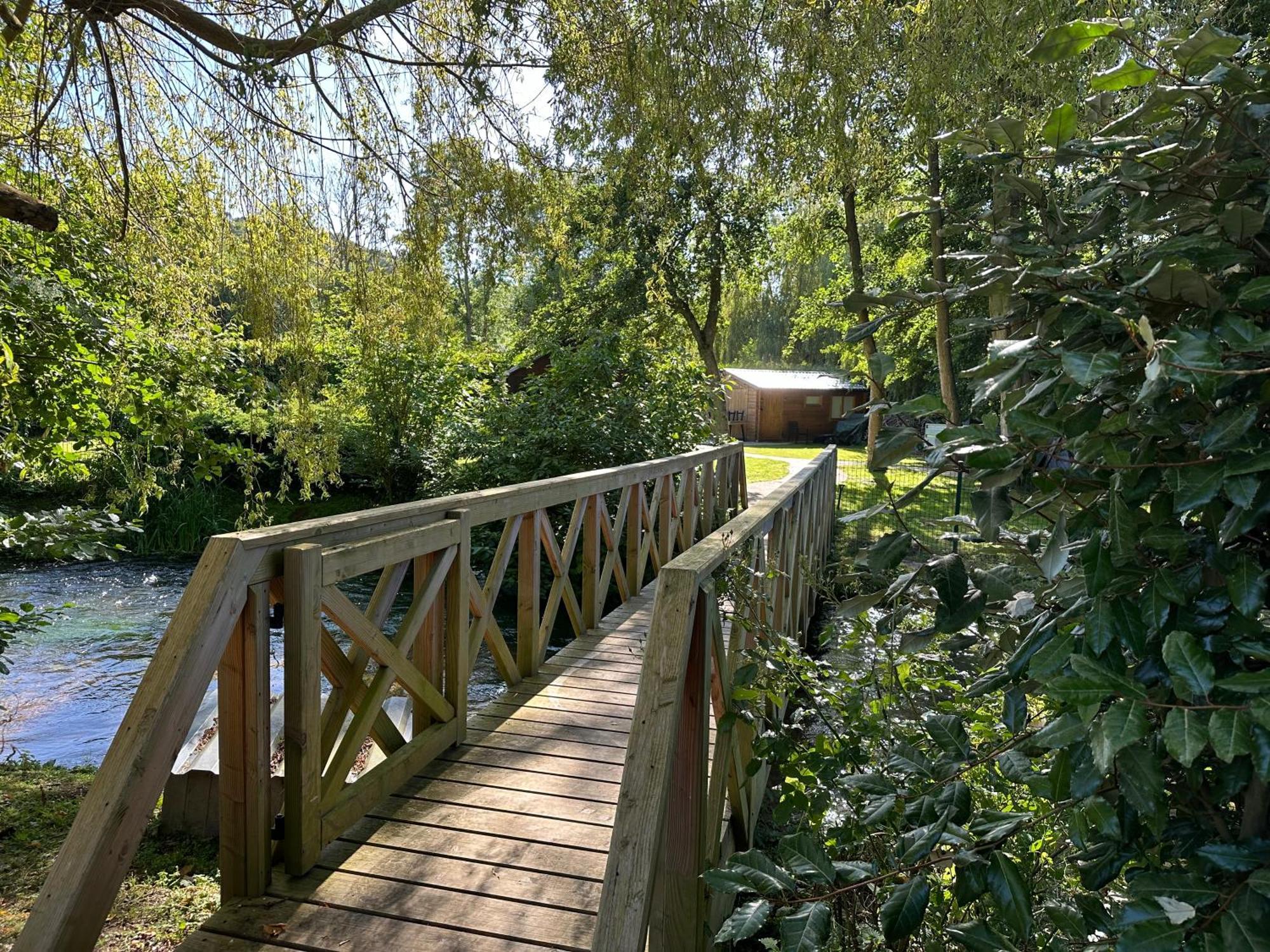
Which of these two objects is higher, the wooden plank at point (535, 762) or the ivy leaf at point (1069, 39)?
the ivy leaf at point (1069, 39)

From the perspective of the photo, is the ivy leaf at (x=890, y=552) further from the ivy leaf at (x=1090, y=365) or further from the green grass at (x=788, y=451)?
the green grass at (x=788, y=451)

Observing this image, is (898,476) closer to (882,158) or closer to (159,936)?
(882,158)

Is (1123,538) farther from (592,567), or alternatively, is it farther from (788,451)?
(788,451)

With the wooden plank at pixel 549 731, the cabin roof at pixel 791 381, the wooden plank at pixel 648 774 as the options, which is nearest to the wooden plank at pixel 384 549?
the wooden plank at pixel 549 731

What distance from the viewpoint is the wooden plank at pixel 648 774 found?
1566 mm

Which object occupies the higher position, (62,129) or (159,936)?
(62,129)

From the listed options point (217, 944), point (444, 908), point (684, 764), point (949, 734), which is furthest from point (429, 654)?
point (949, 734)

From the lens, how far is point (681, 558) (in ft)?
7.18

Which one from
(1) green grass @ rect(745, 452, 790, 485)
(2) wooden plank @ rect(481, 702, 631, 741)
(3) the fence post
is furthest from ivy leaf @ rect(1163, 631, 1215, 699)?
(1) green grass @ rect(745, 452, 790, 485)

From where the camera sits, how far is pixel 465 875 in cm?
237

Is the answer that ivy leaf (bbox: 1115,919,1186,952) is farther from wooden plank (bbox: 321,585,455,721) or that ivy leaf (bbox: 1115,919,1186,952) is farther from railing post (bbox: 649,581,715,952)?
wooden plank (bbox: 321,585,455,721)

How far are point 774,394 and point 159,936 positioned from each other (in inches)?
1309

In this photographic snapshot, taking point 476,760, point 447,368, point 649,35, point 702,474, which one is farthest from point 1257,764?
point 447,368

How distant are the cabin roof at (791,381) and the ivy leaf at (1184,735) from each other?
1296 inches
